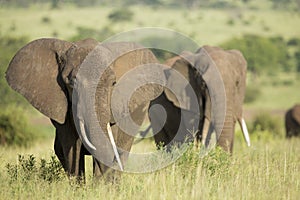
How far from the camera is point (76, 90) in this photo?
8.27m

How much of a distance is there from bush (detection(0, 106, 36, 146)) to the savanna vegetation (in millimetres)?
25

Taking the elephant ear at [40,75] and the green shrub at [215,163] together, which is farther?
the green shrub at [215,163]

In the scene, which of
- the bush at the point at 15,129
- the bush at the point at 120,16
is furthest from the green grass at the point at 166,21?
the bush at the point at 15,129

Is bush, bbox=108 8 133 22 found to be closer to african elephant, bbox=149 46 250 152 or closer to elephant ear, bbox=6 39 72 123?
african elephant, bbox=149 46 250 152

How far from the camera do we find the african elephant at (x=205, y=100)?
11680 mm

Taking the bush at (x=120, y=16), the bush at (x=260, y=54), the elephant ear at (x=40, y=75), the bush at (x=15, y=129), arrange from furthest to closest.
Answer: the bush at (x=120, y=16) < the bush at (x=260, y=54) < the bush at (x=15, y=129) < the elephant ear at (x=40, y=75)

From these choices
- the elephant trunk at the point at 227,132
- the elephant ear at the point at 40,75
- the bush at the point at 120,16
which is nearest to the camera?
the elephant ear at the point at 40,75

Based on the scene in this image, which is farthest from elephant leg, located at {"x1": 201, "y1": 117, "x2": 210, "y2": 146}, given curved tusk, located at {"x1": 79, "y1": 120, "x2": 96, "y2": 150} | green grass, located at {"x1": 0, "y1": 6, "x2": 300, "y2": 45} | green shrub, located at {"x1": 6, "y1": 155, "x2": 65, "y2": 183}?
green grass, located at {"x1": 0, "y1": 6, "x2": 300, "y2": 45}

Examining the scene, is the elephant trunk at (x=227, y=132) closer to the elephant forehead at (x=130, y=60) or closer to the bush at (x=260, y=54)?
the elephant forehead at (x=130, y=60)

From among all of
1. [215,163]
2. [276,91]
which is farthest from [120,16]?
[215,163]

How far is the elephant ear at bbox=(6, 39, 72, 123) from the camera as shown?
8.68 meters

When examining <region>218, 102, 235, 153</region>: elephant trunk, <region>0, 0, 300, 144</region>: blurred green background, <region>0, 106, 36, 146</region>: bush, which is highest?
<region>218, 102, 235, 153</region>: elephant trunk

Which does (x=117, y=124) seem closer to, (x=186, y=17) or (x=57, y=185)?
(x=57, y=185)

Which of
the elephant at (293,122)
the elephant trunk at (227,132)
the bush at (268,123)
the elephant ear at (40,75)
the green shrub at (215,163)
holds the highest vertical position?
the elephant ear at (40,75)
